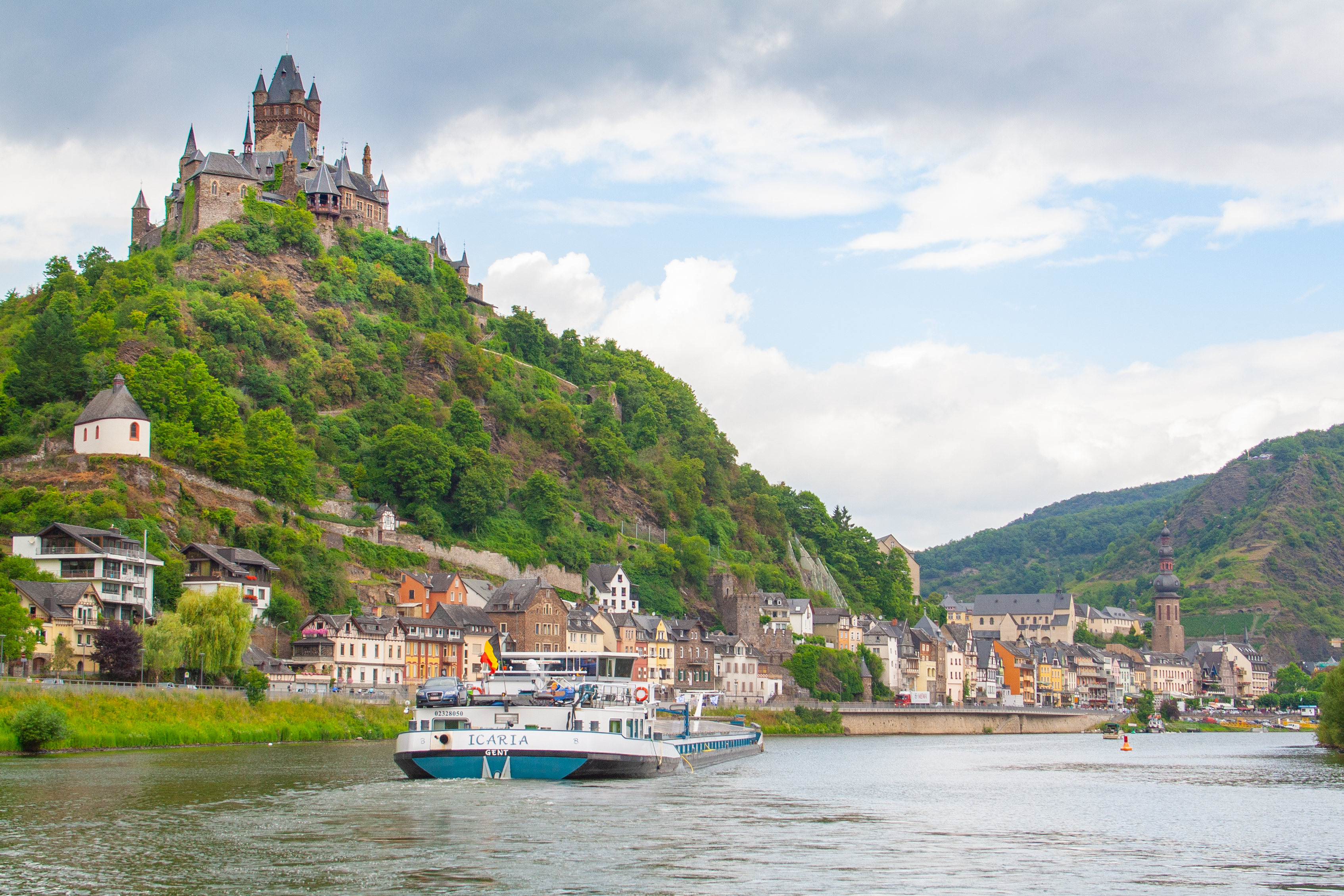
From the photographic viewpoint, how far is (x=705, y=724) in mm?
78688

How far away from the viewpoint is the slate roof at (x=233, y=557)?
84062mm

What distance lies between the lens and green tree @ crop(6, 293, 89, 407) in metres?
95.7

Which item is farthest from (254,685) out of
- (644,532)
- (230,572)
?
(644,532)

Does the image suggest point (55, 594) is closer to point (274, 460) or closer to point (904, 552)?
point (274, 460)

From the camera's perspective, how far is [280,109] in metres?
139

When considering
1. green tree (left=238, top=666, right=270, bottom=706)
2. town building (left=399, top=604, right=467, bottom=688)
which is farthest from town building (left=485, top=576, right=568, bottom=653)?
green tree (left=238, top=666, right=270, bottom=706)

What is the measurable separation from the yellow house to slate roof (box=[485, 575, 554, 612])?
34852 millimetres

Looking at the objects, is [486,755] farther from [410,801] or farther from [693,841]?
[693,841]

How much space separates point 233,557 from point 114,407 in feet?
42.2

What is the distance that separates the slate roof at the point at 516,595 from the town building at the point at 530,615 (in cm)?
3

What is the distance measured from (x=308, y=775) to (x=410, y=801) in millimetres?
10363

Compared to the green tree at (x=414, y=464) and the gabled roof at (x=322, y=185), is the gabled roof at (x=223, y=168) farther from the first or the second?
the green tree at (x=414, y=464)

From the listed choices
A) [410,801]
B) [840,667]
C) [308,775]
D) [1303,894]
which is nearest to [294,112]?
[840,667]

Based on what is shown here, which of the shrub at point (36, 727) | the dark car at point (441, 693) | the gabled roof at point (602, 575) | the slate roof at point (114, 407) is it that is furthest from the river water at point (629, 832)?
the gabled roof at point (602, 575)
